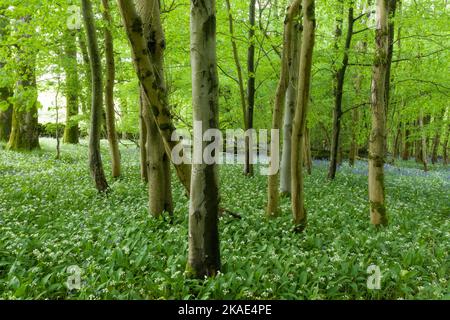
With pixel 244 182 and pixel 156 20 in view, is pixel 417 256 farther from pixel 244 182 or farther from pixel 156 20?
pixel 244 182

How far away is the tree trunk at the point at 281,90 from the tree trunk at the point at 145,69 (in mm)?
2462

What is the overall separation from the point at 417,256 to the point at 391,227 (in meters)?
1.56

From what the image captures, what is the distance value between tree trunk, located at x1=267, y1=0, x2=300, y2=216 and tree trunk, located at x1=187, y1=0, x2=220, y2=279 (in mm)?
2809

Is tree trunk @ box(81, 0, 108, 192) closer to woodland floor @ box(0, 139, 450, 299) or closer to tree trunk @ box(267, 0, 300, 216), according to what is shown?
woodland floor @ box(0, 139, 450, 299)

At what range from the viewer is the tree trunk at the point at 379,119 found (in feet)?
22.3

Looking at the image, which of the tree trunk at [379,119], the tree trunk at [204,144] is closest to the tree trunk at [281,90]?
the tree trunk at [379,119]

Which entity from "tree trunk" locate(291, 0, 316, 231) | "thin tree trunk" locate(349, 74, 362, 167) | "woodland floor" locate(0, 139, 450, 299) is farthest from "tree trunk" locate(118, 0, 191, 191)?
"thin tree trunk" locate(349, 74, 362, 167)

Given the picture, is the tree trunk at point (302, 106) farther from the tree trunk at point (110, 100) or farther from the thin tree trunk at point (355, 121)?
the thin tree trunk at point (355, 121)

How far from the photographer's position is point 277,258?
531 cm

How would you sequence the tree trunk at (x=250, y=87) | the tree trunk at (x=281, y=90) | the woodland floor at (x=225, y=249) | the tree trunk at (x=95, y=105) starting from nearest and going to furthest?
the woodland floor at (x=225, y=249) → the tree trunk at (x=281, y=90) → the tree trunk at (x=95, y=105) → the tree trunk at (x=250, y=87)

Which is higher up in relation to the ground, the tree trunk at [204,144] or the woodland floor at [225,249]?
the tree trunk at [204,144]

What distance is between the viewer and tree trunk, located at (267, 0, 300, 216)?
22.0 ft

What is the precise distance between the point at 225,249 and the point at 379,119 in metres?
4.06
